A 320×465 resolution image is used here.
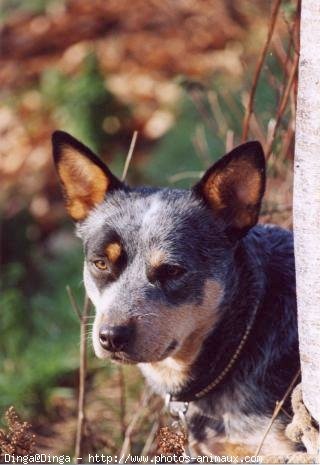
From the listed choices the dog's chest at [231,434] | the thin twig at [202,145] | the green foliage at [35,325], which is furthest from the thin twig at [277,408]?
the thin twig at [202,145]

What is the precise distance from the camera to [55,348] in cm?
509

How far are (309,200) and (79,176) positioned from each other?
1287 millimetres

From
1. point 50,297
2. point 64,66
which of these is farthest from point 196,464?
point 64,66

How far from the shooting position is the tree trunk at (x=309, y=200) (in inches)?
88.7

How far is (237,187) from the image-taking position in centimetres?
306

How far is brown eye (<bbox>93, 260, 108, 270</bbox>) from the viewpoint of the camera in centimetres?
313

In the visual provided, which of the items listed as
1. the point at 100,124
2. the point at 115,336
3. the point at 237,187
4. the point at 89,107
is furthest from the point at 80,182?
the point at 100,124

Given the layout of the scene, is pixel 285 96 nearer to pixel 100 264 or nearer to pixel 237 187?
pixel 237 187

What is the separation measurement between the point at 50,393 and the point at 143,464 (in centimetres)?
150

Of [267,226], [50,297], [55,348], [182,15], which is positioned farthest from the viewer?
[182,15]

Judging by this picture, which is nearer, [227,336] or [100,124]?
[227,336]

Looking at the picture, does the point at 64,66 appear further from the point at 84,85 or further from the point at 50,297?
the point at 50,297

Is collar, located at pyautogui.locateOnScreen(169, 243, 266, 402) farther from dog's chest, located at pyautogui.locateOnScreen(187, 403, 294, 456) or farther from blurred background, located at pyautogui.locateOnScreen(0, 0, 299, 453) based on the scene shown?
blurred background, located at pyautogui.locateOnScreen(0, 0, 299, 453)

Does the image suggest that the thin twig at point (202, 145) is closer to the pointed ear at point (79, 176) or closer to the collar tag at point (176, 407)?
the pointed ear at point (79, 176)
